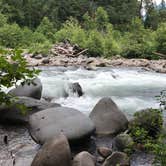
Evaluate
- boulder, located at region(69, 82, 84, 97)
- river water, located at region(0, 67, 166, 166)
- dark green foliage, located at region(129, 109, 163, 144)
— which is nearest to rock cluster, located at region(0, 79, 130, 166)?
river water, located at region(0, 67, 166, 166)

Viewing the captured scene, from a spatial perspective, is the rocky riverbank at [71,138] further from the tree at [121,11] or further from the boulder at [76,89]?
the tree at [121,11]

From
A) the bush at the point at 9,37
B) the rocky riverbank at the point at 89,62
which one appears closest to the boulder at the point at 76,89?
the rocky riverbank at the point at 89,62

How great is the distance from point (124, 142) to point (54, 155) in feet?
5.22

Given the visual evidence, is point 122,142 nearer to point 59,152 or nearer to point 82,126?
point 82,126

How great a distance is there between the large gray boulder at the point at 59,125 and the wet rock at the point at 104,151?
0.44 m

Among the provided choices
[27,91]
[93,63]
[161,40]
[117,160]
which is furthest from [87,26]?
[117,160]

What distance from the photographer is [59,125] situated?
631 centimetres

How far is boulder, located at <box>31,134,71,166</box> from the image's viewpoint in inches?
200

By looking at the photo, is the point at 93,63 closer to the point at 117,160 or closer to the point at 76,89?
the point at 76,89

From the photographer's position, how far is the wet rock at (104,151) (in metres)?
5.95

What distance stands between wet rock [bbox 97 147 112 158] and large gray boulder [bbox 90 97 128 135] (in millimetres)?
954

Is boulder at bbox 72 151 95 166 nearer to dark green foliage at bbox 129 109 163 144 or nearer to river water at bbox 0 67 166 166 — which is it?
river water at bbox 0 67 166 166

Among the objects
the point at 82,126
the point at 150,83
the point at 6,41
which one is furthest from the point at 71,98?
the point at 6,41

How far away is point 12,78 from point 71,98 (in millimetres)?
7415
